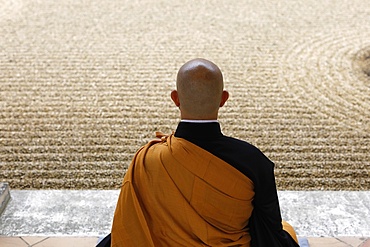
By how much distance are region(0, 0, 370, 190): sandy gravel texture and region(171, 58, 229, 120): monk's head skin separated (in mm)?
950

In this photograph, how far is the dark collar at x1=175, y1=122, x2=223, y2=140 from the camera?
1100 mm

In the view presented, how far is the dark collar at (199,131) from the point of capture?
110 cm

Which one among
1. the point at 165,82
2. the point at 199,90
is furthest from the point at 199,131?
the point at 165,82

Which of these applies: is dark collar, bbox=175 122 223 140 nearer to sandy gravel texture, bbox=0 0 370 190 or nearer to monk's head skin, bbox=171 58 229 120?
monk's head skin, bbox=171 58 229 120

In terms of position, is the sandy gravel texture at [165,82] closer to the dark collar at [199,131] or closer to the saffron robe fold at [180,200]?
the saffron robe fold at [180,200]

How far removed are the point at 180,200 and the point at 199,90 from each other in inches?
9.8

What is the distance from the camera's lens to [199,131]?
1102 mm

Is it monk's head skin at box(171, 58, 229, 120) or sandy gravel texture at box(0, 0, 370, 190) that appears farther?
sandy gravel texture at box(0, 0, 370, 190)

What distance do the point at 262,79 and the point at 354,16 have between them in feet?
5.00

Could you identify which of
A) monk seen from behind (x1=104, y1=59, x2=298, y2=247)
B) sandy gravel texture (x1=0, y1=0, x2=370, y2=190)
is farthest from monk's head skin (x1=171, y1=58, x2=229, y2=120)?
sandy gravel texture (x1=0, y1=0, x2=370, y2=190)

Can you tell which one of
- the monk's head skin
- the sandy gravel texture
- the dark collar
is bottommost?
the sandy gravel texture

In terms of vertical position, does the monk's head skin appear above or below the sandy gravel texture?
above

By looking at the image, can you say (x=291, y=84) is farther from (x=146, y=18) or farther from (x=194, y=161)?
(x=194, y=161)

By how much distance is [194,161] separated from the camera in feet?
3.61
